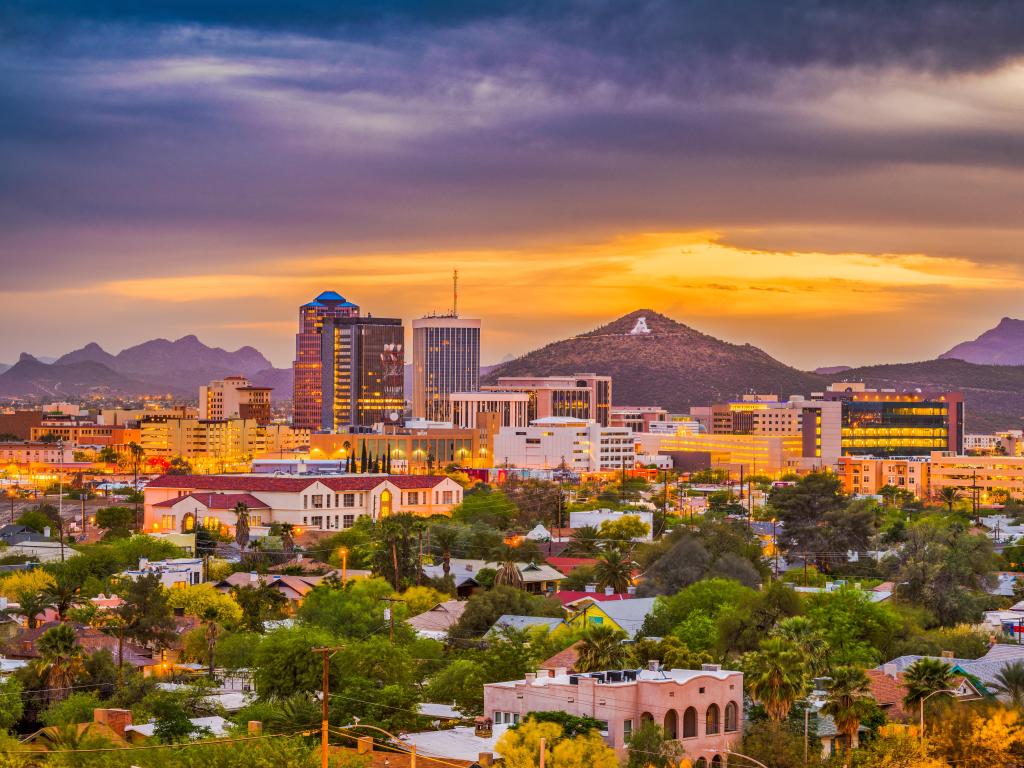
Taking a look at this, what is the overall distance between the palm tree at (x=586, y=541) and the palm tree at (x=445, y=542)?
9742mm

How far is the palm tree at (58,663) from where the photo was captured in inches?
2244

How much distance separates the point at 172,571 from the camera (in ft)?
281

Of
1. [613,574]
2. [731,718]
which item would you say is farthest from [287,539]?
[731,718]

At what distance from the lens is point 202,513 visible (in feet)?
396

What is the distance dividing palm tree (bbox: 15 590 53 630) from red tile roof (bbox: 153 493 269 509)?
149 feet

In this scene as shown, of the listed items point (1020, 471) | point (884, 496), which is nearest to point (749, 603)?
point (884, 496)

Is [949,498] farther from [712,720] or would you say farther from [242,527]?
[712,720]

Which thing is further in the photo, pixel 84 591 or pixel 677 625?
pixel 84 591

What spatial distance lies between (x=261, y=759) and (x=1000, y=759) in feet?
62.9

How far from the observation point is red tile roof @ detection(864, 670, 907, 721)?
51.7 metres

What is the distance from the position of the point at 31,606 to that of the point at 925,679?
38.5m

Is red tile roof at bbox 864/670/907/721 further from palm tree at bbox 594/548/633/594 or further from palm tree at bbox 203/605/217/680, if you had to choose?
palm tree at bbox 594/548/633/594

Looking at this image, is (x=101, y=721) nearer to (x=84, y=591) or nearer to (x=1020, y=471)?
(x=84, y=591)

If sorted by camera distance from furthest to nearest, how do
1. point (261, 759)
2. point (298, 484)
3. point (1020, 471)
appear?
point (1020, 471), point (298, 484), point (261, 759)
